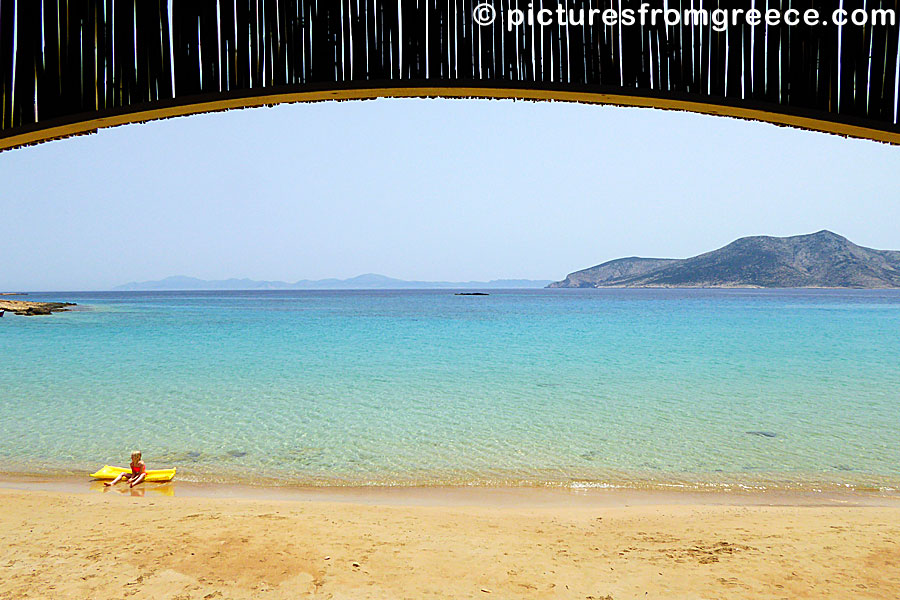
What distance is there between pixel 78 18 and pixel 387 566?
4.65m

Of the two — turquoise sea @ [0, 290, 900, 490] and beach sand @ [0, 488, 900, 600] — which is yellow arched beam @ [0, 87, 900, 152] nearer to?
beach sand @ [0, 488, 900, 600]

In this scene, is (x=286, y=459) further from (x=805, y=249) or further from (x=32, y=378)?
(x=805, y=249)

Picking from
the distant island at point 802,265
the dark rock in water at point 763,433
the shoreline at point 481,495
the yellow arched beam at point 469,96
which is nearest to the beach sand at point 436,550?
the shoreline at point 481,495

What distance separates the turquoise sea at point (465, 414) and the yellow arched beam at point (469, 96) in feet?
25.3

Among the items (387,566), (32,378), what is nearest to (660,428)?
(387,566)

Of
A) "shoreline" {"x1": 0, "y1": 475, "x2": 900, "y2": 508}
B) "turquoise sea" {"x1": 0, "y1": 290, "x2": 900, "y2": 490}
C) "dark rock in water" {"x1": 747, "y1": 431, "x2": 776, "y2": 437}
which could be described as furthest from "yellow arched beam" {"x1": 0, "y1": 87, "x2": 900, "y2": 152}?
"dark rock in water" {"x1": 747, "y1": 431, "x2": 776, "y2": 437}

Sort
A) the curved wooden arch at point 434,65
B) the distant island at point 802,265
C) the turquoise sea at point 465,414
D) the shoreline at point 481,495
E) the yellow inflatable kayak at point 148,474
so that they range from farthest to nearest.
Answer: the distant island at point 802,265 < the turquoise sea at point 465,414 < the yellow inflatable kayak at point 148,474 < the shoreline at point 481,495 < the curved wooden arch at point 434,65

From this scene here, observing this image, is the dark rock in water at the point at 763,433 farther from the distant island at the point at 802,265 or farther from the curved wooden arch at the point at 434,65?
the distant island at the point at 802,265

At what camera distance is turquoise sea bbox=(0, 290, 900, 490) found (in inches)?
354

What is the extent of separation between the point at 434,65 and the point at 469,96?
11 centimetres

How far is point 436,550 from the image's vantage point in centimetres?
517

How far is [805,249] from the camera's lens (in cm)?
17900

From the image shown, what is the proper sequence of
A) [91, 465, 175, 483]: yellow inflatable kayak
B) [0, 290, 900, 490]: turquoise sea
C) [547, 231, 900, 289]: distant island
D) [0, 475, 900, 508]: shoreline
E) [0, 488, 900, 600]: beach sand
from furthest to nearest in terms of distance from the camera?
[547, 231, 900, 289]: distant island → [0, 290, 900, 490]: turquoise sea → [91, 465, 175, 483]: yellow inflatable kayak → [0, 475, 900, 508]: shoreline → [0, 488, 900, 600]: beach sand

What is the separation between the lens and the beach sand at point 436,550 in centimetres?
Answer: 432
